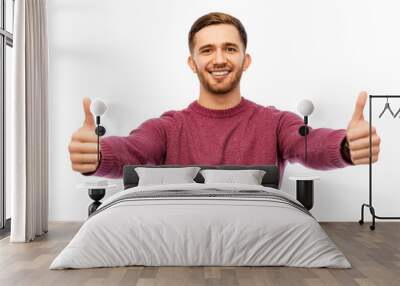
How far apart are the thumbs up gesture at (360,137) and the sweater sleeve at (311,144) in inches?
4.3

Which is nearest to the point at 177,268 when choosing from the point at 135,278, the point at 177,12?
the point at 135,278

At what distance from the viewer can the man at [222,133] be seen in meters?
6.16

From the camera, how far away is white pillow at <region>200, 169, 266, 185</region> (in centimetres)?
558

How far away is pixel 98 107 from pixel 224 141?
1453 millimetres

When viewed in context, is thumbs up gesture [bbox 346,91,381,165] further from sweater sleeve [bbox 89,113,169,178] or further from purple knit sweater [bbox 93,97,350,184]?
sweater sleeve [bbox 89,113,169,178]

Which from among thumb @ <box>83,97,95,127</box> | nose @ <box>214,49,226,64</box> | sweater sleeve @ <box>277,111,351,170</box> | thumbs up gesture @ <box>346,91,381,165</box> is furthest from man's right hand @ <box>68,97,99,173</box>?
thumbs up gesture @ <box>346,91,381,165</box>

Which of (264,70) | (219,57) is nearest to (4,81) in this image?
(219,57)

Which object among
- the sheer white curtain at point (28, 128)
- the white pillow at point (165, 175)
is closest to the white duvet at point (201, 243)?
the sheer white curtain at point (28, 128)

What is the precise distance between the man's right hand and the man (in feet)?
0.04

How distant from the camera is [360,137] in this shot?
6.14 meters

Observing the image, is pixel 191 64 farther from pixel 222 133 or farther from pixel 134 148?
pixel 134 148

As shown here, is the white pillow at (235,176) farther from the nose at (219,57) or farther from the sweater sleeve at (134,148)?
the nose at (219,57)

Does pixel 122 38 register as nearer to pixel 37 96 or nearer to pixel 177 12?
pixel 177 12

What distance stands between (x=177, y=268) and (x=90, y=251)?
62 cm
